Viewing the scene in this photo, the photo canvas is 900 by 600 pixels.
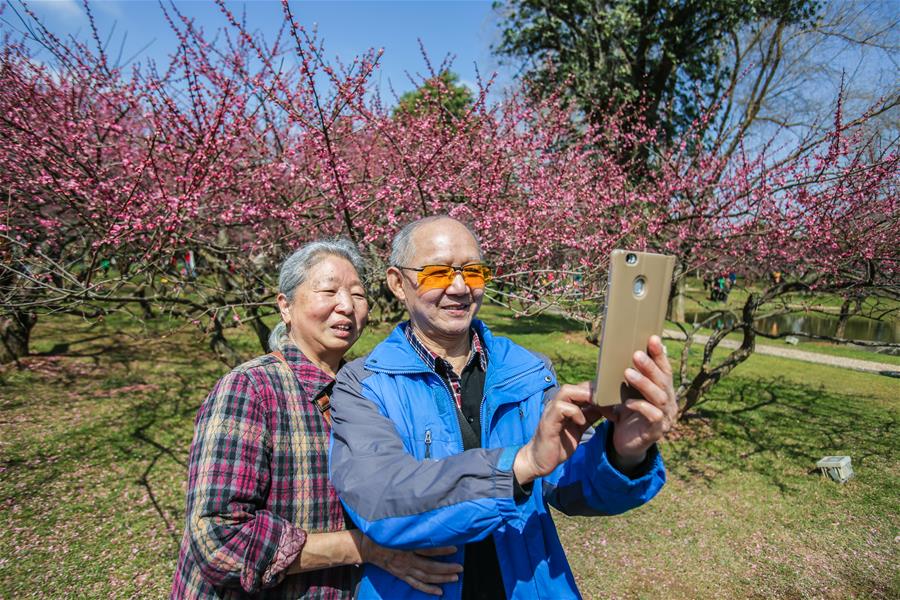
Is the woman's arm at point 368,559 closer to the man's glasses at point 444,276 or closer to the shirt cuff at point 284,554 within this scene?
the shirt cuff at point 284,554

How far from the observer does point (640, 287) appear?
0.95 m

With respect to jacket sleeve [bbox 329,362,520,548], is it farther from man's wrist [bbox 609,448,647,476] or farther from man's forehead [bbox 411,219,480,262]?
man's forehead [bbox 411,219,480,262]

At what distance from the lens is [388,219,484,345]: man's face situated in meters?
1.62

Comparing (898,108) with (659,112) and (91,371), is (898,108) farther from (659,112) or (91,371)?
(91,371)

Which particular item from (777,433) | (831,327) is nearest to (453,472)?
(777,433)

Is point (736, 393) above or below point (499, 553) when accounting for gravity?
below

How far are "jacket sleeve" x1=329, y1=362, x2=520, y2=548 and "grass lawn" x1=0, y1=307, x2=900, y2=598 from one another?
11.3 feet

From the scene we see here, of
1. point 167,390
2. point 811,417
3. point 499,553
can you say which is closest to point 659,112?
point 811,417

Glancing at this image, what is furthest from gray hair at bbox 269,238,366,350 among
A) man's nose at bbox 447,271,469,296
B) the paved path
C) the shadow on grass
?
the paved path

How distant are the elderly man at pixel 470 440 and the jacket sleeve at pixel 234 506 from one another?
278 mm

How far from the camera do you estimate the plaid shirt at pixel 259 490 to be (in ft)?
4.40

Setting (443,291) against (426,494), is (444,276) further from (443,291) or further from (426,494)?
(426,494)

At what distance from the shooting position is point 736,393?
9.07 metres

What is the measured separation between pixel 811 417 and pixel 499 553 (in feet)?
28.4
